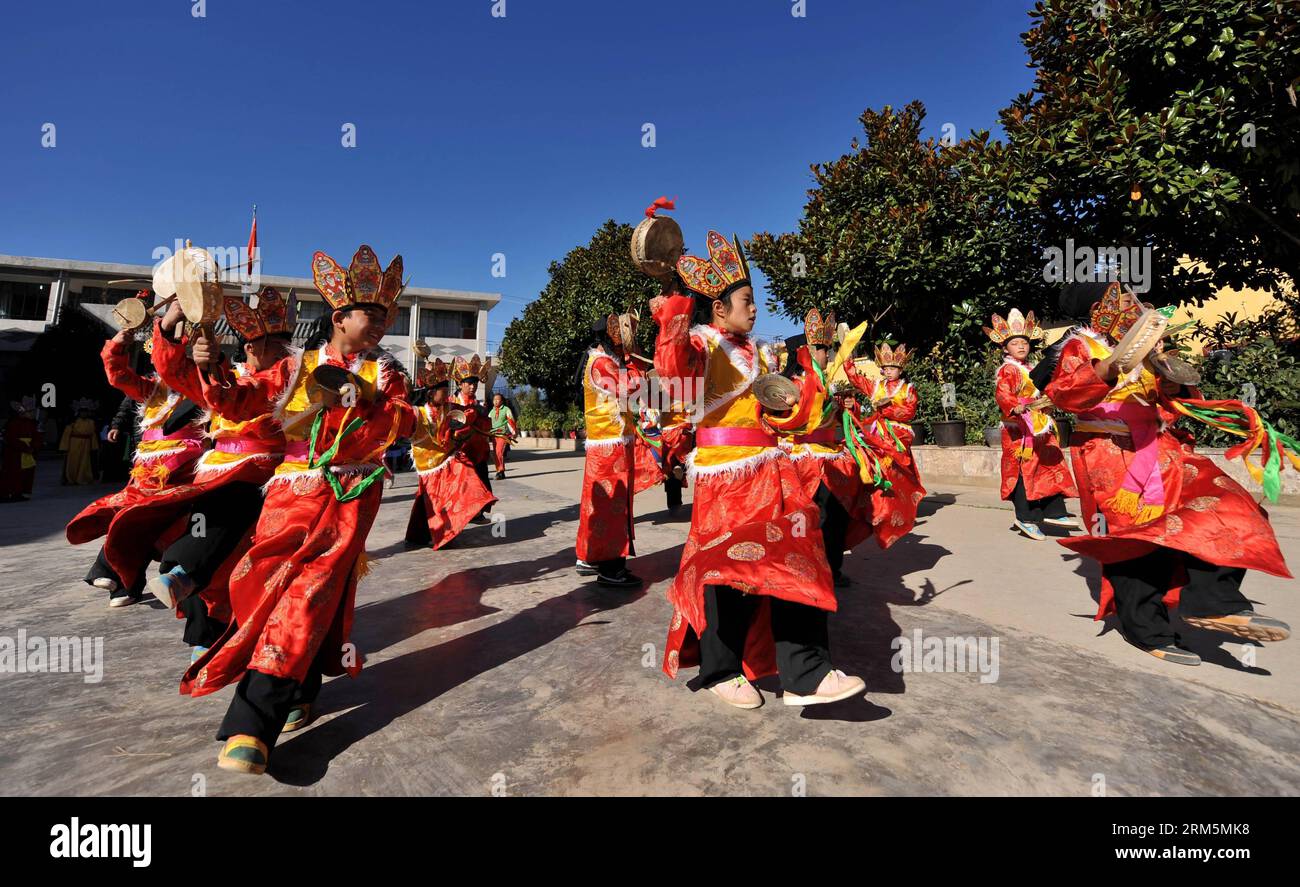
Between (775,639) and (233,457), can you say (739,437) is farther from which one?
(233,457)

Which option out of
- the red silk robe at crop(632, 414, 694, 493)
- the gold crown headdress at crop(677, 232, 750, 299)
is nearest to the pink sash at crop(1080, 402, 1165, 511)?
the gold crown headdress at crop(677, 232, 750, 299)

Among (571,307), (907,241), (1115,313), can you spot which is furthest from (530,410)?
(1115,313)

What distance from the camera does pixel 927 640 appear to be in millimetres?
3350

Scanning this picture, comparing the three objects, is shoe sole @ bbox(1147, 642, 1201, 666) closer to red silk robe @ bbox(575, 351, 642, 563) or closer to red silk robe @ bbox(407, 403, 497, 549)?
red silk robe @ bbox(575, 351, 642, 563)

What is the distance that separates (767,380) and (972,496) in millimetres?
8328

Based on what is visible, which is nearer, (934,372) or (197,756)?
(197,756)

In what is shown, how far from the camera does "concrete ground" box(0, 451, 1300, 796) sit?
6.65 feet

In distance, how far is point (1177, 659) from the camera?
9.82 feet

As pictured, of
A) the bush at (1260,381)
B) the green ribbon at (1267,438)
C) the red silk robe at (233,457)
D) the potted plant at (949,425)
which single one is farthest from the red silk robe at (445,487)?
the bush at (1260,381)

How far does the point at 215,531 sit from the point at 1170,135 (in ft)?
36.0

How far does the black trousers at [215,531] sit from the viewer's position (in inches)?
124

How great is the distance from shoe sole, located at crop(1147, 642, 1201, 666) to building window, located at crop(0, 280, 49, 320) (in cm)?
3878
